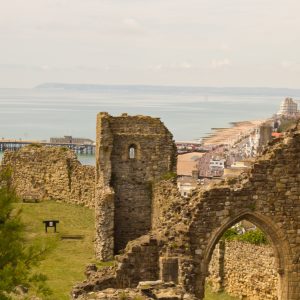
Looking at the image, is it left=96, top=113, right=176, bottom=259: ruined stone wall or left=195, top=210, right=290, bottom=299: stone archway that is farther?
left=96, top=113, right=176, bottom=259: ruined stone wall

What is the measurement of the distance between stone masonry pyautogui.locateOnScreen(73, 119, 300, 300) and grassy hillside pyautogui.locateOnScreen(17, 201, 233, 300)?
2.41 meters

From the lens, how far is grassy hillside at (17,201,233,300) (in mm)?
20062

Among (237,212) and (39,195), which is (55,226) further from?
(237,212)

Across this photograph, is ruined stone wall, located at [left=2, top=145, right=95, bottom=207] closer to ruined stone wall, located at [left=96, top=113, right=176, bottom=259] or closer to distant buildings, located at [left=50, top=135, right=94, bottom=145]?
ruined stone wall, located at [left=96, top=113, right=176, bottom=259]

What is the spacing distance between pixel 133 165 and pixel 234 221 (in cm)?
751

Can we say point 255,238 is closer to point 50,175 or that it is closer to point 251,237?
point 251,237

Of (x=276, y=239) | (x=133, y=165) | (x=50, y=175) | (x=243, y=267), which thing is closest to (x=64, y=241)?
(x=133, y=165)

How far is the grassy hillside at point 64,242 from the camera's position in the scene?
65.8 feet

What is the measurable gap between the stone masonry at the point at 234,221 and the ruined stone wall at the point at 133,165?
6.73m

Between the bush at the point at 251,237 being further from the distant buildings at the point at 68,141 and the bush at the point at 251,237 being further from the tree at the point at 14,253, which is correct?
the distant buildings at the point at 68,141

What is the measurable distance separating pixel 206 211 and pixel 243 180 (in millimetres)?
1150

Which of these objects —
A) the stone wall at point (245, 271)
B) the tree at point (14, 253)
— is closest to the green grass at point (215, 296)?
the stone wall at point (245, 271)

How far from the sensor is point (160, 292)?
12.1 metres

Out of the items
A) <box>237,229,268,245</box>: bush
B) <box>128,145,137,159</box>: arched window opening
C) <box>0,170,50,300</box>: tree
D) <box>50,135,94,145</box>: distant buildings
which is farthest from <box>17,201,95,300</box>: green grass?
<box>50,135,94,145</box>: distant buildings
